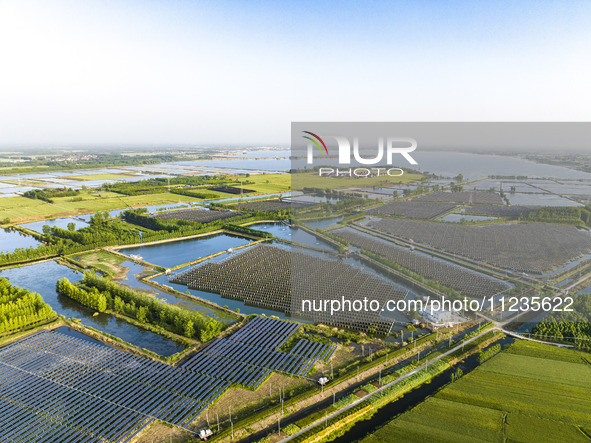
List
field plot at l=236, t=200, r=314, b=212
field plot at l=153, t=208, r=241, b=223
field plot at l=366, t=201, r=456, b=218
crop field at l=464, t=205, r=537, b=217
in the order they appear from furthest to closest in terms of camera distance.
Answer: field plot at l=236, t=200, r=314, b=212 → field plot at l=153, t=208, r=241, b=223 → field plot at l=366, t=201, r=456, b=218 → crop field at l=464, t=205, r=537, b=217

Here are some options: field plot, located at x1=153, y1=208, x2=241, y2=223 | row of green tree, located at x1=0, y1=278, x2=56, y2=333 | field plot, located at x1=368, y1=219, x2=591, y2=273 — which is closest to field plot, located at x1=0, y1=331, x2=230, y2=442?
row of green tree, located at x1=0, y1=278, x2=56, y2=333

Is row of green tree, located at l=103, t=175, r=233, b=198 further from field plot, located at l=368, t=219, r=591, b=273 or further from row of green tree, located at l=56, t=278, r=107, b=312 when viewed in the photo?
field plot, located at l=368, t=219, r=591, b=273

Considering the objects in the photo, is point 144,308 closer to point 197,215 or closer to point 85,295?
point 85,295

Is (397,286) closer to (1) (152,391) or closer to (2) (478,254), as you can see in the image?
(2) (478,254)

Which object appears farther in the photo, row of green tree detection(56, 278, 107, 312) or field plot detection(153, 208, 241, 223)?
field plot detection(153, 208, 241, 223)

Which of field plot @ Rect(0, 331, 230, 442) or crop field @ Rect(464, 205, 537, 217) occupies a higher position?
crop field @ Rect(464, 205, 537, 217)

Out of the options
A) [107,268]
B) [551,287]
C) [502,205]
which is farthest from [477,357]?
[107,268]

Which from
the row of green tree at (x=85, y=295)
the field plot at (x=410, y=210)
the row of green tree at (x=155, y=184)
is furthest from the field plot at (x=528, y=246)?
the row of green tree at (x=155, y=184)

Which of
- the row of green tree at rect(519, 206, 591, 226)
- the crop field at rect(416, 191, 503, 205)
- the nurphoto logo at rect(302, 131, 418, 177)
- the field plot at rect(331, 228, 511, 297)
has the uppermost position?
the nurphoto logo at rect(302, 131, 418, 177)
